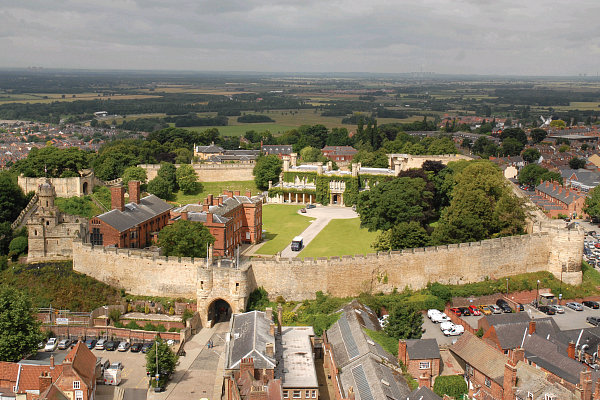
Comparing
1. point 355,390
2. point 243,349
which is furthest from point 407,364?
point 243,349

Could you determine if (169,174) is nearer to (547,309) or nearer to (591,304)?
(547,309)

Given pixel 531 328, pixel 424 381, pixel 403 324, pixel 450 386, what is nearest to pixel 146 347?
pixel 403 324

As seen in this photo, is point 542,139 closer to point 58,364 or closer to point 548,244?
point 548,244

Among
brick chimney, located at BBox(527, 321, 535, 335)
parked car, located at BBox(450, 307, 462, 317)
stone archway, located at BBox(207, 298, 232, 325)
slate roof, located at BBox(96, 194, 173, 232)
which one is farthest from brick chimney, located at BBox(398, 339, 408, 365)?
slate roof, located at BBox(96, 194, 173, 232)

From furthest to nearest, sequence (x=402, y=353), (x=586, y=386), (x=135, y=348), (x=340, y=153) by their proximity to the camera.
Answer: (x=340, y=153) < (x=135, y=348) < (x=402, y=353) < (x=586, y=386)

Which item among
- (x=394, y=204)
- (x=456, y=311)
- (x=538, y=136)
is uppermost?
(x=538, y=136)

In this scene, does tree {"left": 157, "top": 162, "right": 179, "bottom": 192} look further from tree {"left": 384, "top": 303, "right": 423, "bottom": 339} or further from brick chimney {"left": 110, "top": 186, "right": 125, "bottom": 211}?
tree {"left": 384, "top": 303, "right": 423, "bottom": 339}
